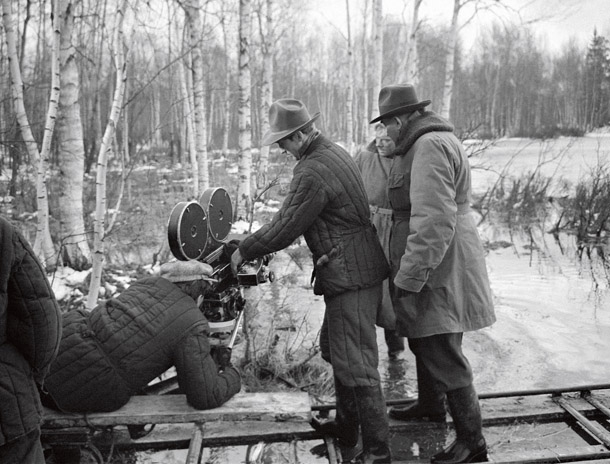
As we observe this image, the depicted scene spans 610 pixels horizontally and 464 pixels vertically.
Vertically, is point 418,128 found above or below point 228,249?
above

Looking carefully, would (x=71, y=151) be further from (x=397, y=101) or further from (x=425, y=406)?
(x=425, y=406)

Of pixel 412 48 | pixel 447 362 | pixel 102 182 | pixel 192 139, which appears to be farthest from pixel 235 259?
pixel 412 48

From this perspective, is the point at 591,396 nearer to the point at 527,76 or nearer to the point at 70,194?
the point at 70,194

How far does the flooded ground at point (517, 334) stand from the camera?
3729mm

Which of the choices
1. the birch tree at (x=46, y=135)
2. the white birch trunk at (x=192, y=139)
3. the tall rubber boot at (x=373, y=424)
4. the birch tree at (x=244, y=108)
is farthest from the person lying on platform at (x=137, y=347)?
A: the white birch trunk at (x=192, y=139)

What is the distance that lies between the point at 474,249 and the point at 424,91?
51555 millimetres

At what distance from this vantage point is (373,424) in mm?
3215

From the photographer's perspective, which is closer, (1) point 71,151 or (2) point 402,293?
Answer: (2) point 402,293

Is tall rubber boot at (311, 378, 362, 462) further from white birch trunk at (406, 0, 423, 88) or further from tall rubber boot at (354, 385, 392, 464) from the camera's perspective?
white birch trunk at (406, 0, 423, 88)

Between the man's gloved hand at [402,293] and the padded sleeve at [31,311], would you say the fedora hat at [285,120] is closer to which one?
the man's gloved hand at [402,293]

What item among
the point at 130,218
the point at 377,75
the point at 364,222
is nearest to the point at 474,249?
the point at 364,222

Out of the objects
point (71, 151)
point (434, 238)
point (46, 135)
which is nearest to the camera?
point (434, 238)

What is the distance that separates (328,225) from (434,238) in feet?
1.95

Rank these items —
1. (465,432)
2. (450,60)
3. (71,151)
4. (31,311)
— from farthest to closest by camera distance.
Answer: (450,60) < (71,151) < (465,432) < (31,311)
